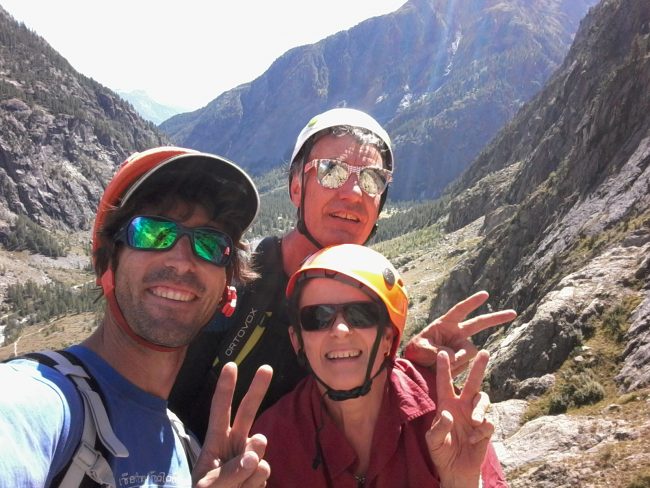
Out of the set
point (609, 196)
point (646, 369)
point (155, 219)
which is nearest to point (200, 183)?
point (155, 219)

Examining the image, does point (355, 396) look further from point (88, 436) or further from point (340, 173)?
point (340, 173)

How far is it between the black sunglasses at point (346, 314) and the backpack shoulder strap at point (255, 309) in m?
0.76

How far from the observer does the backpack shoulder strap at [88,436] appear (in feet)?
8.21

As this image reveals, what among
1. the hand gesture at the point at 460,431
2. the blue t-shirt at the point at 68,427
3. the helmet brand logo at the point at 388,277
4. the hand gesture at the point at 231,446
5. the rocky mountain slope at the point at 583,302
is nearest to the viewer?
the blue t-shirt at the point at 68,427

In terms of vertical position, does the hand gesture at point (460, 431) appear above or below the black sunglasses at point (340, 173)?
below

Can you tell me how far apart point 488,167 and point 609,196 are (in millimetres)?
112128

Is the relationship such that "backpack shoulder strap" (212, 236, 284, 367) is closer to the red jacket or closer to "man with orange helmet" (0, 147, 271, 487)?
"man with orange helmet" (0, 147, 271, 487)

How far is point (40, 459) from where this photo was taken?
2361 millimetres

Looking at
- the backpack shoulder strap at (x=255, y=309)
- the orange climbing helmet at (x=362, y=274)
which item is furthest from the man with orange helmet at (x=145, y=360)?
the orange climbing helmet at (x=362, y=274)

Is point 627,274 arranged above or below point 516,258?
above

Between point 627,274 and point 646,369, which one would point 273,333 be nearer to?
point 646,369

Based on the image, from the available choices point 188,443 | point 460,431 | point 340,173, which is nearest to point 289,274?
point 340,173

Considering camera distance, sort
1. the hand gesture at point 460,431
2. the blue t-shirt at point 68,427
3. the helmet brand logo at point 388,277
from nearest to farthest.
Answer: the blue t-shirt at point 68,427 < the hand gesture at point 460,431 < the helmet brand logo at point 388,277

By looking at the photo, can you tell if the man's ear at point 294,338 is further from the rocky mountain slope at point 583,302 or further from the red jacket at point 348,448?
the rocky mountain slope at point 583,302
